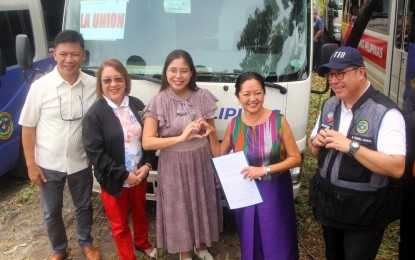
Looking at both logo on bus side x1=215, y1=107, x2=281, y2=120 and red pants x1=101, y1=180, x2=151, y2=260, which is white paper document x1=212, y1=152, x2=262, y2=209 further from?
red pants x1=101, y1=180, x2=151, y2=260

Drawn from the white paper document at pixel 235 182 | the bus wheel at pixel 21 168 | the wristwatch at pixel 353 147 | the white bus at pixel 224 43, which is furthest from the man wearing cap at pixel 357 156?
the bus wheel at pixel 21 168

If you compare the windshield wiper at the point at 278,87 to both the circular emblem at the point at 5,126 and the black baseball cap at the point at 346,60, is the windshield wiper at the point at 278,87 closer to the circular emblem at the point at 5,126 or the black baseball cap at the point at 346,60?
the black baseball cap at the point at 346,60

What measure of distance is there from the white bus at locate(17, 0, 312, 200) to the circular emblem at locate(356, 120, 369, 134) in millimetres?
1004

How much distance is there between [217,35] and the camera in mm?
3037

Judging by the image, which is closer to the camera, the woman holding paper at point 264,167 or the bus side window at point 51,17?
the woman holding paper at point 264,167

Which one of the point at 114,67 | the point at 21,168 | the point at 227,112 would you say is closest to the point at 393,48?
the point at 227,112

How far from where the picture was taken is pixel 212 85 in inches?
116

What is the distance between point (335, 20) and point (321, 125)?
14.2 m

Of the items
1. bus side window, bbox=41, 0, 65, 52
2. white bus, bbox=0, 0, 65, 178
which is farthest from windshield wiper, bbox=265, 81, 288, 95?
bus side window, bbox=41, 0, 65, 52

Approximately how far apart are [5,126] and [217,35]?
9.05 feet

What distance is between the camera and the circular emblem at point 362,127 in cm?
191

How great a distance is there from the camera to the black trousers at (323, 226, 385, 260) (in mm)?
2098

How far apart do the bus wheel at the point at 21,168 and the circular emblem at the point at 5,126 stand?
373mm

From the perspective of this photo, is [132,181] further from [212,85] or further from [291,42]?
[291,42]
